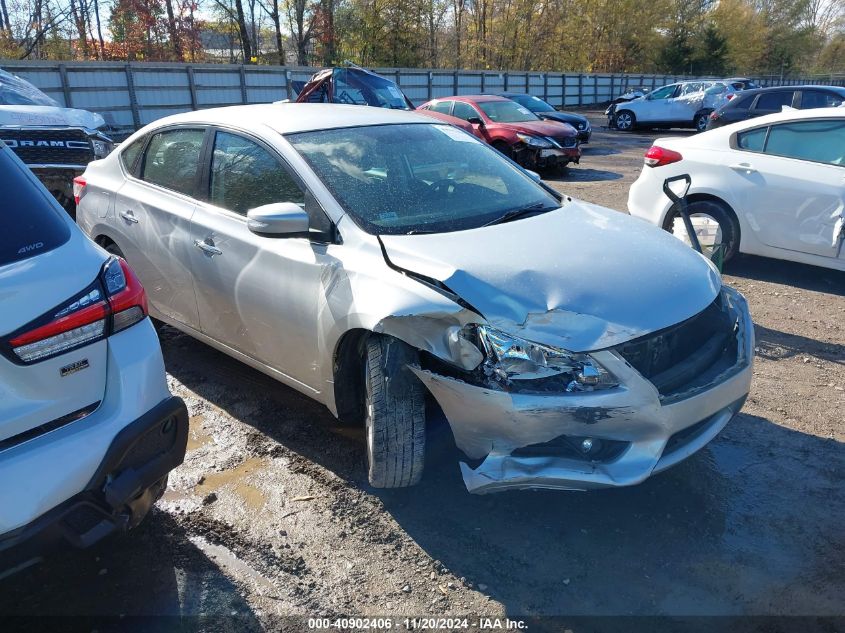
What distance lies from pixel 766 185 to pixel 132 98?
1735cm

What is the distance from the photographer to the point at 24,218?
2.22m

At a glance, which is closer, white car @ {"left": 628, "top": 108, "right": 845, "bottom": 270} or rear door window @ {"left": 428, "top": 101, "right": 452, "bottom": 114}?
white car @ {"left": 628, "top": 108, "right": 845, "bottom": 270}

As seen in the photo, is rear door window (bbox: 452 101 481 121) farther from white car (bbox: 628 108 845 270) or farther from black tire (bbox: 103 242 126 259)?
black tire (bbox: 103 242 126 259)

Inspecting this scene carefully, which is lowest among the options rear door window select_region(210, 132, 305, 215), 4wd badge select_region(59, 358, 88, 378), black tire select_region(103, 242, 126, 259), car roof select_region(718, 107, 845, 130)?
black tire select_region(103, 242, 126, 259)

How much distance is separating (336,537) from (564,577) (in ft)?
3.18

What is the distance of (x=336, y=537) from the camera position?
9.30 feet

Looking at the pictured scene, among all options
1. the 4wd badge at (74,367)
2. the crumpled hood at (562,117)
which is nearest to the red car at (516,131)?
the crumpled hood at (562,117)

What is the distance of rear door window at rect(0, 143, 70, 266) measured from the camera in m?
2.14

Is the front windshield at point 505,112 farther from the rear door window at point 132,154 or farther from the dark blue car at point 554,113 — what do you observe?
the rear door window at point 132,154

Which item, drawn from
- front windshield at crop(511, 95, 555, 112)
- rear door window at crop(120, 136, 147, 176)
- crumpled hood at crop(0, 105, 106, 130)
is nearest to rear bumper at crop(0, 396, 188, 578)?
rear door window at crop(120, 136, 147, 176)

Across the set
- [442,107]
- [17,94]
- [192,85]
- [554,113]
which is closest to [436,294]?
[17,94]

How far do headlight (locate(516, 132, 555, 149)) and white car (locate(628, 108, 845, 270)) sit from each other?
6.25 m

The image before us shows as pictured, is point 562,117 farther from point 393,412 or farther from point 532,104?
point 393,412

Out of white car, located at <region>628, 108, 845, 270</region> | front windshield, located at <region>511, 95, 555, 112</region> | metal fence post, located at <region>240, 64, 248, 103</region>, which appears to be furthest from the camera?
metal fence post, located at <region>240, 64, 248, 103</region>
